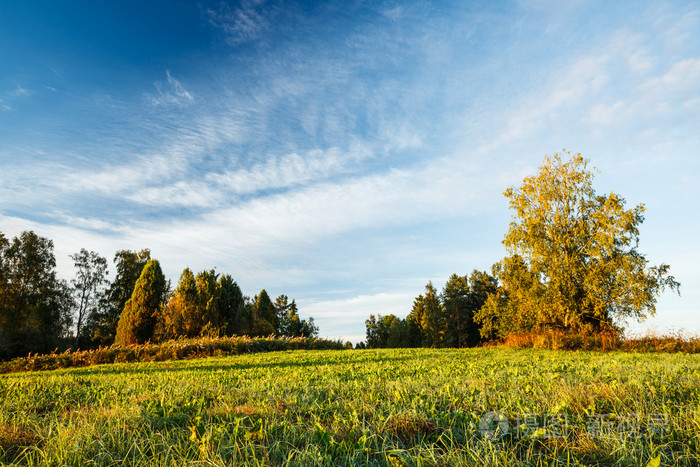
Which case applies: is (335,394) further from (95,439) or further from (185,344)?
(185,344)

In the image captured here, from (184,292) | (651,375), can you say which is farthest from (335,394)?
(184,292)

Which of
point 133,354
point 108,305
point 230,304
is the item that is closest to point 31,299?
point 108,305

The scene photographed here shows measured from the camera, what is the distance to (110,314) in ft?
115

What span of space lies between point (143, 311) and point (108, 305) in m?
14.2

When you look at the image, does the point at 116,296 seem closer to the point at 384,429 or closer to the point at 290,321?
the point at 290,321

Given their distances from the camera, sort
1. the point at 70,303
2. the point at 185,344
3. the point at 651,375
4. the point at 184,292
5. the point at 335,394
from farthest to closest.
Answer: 1. the point at 70,303
2. the point at 184,292
3. the point at 185,344
4. the point at 651,375
5. the point at 335,394

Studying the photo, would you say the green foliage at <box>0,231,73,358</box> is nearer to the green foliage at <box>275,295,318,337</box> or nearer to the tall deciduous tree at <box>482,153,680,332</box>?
the green foliage at <box>275,295,318,337</box>

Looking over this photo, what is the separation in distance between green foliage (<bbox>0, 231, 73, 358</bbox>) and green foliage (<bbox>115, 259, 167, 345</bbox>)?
7039mm

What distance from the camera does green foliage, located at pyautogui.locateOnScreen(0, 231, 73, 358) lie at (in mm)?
25422

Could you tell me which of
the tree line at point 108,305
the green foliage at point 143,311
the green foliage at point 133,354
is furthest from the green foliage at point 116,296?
the green foliage at point 133,354

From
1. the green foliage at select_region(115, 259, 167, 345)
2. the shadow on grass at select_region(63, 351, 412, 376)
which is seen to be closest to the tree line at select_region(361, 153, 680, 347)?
the shadow on grass at select_region(63, 351, 412, 376)

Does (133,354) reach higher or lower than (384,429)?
lower

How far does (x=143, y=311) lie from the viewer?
24891 millimetres

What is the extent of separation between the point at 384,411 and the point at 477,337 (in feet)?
133
